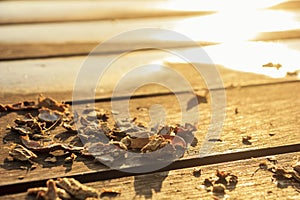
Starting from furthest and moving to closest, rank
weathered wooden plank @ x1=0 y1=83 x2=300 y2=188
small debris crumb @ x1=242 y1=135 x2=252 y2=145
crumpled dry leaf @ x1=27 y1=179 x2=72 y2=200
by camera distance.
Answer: small debris crumb @ x1=242 y1=135 x2=252 y2=145
weathered wooden plank @ x1=0 y1=83 x2=300 y2=188
crumpled dry leaf @ x1=27 y1=179 x2=72 y2=200

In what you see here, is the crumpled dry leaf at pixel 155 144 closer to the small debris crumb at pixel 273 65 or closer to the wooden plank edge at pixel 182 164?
the wooden plank edge at pixel 182 164

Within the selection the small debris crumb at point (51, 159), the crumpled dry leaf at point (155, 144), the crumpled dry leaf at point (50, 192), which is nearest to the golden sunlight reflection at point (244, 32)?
the crumpled dry leaf at point (155, 144)

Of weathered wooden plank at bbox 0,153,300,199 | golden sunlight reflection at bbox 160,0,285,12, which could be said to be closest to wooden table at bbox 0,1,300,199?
weathered wooden plank at bbox 0,153,300,199

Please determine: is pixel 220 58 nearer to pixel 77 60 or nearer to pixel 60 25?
pixel 77 60

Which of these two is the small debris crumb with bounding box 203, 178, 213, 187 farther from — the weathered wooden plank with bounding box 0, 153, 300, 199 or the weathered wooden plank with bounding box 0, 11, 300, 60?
the weathered wooden plank with bounding box 0, 11, 300, 60

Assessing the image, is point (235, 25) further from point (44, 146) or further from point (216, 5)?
point (44, 146)

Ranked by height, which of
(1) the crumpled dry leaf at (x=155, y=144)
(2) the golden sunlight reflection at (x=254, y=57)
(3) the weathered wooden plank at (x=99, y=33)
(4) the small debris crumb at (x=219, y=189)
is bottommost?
(4) the small debris crumb at (x=219, y=189)

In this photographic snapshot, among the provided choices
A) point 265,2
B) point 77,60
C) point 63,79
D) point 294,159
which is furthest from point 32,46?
point 265,2

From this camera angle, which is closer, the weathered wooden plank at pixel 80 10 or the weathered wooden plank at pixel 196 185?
the weathered wooden plank at pixel 196 185
